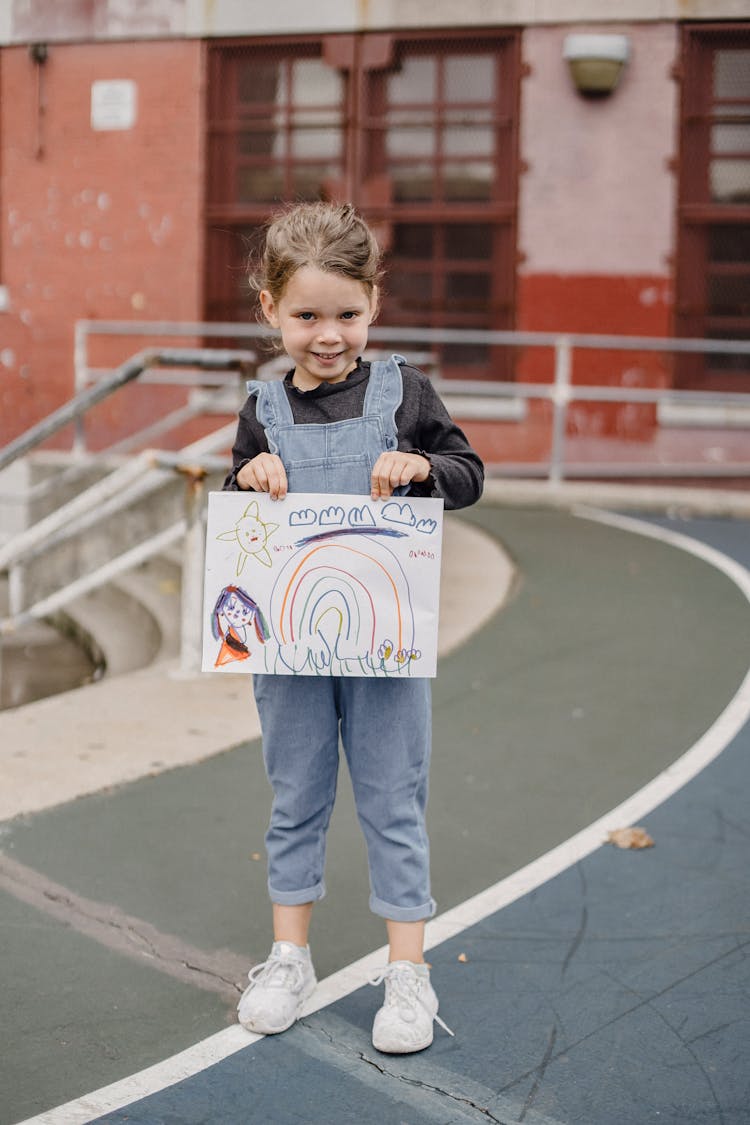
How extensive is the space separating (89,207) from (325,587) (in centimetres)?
1103

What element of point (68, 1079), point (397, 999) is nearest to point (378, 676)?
point (397, 999)

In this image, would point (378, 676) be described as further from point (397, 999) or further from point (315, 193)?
point (315, 193)

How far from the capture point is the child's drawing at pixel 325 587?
9.34ft

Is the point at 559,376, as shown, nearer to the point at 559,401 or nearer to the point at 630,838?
the point at 559,401

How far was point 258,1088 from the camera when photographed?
106 inches

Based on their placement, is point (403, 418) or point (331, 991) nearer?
point (403, 418)

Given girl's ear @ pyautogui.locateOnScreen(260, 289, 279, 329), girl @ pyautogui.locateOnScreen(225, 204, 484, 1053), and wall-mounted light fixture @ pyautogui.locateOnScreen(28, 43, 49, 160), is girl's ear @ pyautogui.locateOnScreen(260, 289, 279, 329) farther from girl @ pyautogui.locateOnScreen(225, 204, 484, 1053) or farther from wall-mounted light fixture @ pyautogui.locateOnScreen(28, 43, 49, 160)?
wall-mounted light fixture @ pyautogui.locateOnScreen(28, 43, 49, 160)

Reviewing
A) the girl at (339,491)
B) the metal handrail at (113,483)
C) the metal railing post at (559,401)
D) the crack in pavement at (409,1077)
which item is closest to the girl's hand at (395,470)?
the girl at (339,491)

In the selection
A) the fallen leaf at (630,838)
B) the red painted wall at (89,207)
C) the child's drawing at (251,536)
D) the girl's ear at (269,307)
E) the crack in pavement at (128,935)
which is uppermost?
the red painted wall at (89,207)

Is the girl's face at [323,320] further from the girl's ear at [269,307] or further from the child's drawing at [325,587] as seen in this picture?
the child's drawing at [325,587]

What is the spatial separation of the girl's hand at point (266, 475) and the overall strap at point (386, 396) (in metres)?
0.20

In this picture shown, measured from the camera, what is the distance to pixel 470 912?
3555 millimetres

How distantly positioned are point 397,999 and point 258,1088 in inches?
13.5

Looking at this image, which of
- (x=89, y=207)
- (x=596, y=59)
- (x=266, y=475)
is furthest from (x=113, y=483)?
(x=89, y=207)
